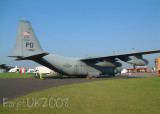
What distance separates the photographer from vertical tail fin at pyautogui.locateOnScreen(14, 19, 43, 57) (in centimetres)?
2064

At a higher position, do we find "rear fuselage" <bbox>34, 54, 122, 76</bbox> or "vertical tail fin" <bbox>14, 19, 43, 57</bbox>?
"vertical tail fin" <bbox>14, 19, 43, 57</bbox>

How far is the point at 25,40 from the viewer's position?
21.2 metres

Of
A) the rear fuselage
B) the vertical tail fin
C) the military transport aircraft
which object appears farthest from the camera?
the rear fuselage

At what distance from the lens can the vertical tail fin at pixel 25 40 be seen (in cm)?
2064

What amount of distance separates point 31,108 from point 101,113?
2.72 m

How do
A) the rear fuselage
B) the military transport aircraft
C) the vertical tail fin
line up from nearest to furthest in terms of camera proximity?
the vertical tail fin < the military transport aircraft < the rear fuselage

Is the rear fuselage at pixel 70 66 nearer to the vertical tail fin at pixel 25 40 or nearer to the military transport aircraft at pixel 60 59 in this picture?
the military transport aircraft at pixel 60 59

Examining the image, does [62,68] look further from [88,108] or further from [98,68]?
[88,108]

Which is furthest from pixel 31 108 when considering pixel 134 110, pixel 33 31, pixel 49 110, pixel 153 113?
pixel 33 31

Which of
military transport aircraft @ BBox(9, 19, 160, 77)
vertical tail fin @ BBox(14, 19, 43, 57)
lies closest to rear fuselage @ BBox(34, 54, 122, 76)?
military transport aircraft @ BBox(9, 19, 160, 77)

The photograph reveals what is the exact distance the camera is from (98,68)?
29.3m

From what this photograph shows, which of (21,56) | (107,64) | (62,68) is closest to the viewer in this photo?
(21,56)

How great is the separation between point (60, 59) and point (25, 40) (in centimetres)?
619

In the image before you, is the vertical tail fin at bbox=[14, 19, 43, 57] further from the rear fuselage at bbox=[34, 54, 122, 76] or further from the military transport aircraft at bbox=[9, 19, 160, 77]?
the rear fuselage at bbox=[34, 54, 122, 76]
